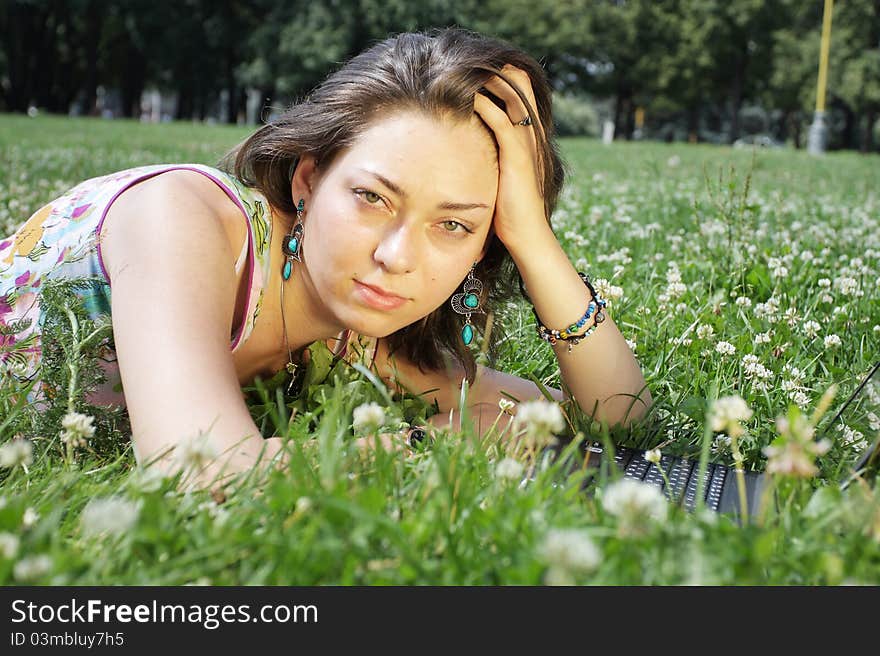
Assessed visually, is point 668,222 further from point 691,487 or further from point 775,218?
point 691,487

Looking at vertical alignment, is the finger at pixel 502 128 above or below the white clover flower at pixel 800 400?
above

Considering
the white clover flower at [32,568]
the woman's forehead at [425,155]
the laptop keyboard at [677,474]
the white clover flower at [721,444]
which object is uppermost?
the woman's forehead at [425,155]

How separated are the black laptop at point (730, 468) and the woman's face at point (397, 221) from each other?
2.08 ft

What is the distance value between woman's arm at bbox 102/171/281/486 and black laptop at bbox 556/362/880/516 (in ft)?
2.84

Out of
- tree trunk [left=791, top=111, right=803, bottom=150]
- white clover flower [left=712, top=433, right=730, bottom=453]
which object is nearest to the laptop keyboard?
white clover flower [left=712, top=433, right=730, bottom=453]

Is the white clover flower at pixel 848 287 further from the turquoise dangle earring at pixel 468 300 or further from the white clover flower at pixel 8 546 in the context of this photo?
the white clover flower at pixel 8 546

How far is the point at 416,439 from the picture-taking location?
93.2 inches

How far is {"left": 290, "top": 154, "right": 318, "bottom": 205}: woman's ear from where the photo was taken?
108 inches

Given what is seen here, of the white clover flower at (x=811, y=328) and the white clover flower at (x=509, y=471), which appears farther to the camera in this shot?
the white clover flower at (x=811, y=328)

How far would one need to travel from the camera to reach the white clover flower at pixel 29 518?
1.56 m

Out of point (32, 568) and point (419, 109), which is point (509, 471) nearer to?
point (32, 568)

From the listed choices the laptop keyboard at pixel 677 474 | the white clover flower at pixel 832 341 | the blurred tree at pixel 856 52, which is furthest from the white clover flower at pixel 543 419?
the blurred tree at pixel 856 52
